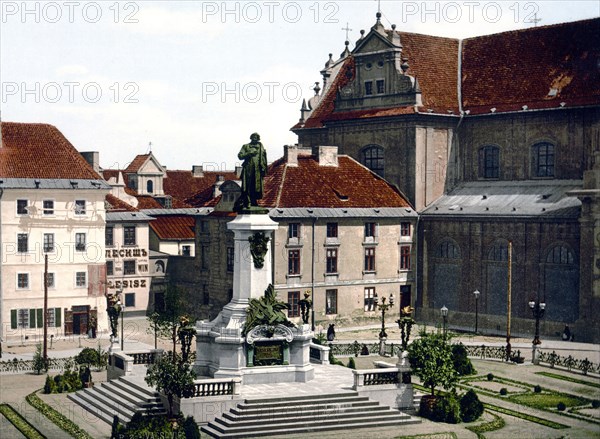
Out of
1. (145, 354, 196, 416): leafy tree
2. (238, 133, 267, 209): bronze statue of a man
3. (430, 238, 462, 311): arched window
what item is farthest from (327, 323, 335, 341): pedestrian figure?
(145, 354, 196, 416): leafy tree

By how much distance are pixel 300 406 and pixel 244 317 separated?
515 centimetres

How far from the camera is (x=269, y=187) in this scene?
242ft

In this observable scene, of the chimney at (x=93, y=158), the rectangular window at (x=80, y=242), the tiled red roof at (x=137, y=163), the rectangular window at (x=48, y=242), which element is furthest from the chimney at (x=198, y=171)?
the rectangular window at (x=48, y=242)

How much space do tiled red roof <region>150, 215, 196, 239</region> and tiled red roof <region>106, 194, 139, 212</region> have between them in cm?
605

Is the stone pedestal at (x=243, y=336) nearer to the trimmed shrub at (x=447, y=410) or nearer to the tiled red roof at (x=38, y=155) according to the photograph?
the trimmed shrub at (x=447, y=410)

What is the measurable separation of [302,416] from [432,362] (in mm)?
6463

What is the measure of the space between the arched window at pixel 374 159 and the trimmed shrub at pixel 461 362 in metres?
27.6

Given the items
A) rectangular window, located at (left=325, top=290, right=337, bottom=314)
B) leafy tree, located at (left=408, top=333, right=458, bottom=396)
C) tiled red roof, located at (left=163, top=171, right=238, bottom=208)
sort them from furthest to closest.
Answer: tiled red roof, located at (left=163, top=171, right=238, bottom=208), rectangular window, located at (left=325, top=290, right=337, bottom=314), leafy tree, located at (left=408, top=333, right=458, bottom=396)

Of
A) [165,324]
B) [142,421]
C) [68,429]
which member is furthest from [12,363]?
[142,421]

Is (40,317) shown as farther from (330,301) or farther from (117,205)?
(330,301)

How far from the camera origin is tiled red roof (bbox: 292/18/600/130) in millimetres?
73875

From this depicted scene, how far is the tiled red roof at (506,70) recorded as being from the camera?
242 ft

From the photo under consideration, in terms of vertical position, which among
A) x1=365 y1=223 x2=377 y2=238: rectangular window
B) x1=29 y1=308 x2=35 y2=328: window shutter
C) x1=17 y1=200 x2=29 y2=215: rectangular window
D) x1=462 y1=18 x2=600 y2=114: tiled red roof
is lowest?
x1=29 y1=308 x2=35 y2=328: window shutter

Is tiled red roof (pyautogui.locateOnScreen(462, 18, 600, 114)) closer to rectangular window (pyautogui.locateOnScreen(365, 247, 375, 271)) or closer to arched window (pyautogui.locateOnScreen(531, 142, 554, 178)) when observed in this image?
arched window (pyautogui.locateOnScreen(531, 142, 554, 178))
